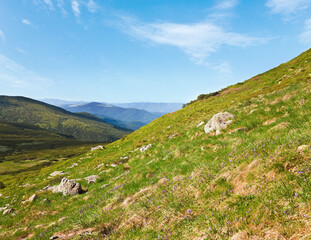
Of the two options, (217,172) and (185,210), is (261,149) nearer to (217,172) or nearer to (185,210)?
(217,172)

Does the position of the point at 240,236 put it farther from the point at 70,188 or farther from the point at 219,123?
the point at 70,188

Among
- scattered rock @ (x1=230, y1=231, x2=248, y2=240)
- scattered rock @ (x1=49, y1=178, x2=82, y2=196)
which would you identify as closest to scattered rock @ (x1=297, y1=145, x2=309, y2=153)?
scattered rock @ (x1=230, y1=231, x2=248, y2=240)

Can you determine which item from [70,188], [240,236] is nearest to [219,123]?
[240,236]

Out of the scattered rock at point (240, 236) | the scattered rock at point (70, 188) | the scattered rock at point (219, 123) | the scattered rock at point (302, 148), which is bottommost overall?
the scattered rock at point (70, 188)

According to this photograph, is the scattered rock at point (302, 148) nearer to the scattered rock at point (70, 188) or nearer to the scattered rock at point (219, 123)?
the scattered rock at point (219, 123)

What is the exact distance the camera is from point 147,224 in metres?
6.35

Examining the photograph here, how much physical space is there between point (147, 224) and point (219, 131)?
404 inches

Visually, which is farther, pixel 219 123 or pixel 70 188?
pixel 70 188

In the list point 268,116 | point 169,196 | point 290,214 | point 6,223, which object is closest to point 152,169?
point 169,196

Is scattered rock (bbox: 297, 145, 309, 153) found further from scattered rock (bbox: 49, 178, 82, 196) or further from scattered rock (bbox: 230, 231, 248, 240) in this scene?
scattered rock (bbox: 49, 178, 82, 196)

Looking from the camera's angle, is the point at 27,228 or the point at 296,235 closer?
the point at 296,235

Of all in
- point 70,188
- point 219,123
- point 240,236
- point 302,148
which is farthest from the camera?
point 70,188

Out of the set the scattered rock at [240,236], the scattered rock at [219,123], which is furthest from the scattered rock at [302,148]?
the scattered rock at [219,123]

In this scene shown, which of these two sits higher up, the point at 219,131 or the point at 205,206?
the point at 219,131
